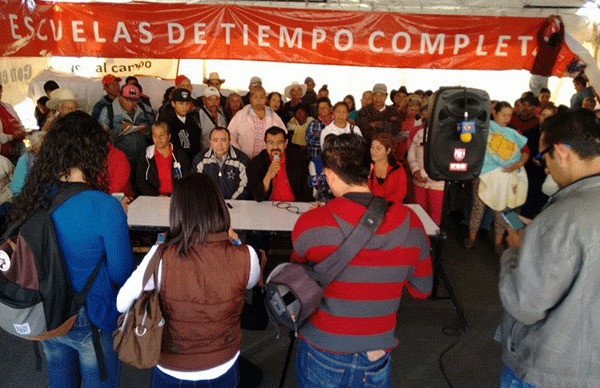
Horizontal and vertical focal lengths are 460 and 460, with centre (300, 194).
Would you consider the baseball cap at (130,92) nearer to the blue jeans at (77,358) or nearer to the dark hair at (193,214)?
the blue jeans at (77,358)

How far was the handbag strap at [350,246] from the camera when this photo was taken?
1528 mm

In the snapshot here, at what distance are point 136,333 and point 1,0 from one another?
411cm

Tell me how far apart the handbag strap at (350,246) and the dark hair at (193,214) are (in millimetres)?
383

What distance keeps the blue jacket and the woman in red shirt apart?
1.12m

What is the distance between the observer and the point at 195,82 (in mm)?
9156

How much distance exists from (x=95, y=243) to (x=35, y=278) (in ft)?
0.79

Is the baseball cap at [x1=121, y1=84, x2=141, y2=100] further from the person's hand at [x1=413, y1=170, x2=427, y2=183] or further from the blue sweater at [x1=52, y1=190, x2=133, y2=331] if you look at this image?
the blue sweater at [x1=52, y1=190, x2=133, y2=331]

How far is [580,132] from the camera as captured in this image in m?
1.50

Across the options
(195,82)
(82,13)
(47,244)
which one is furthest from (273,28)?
(195,82)

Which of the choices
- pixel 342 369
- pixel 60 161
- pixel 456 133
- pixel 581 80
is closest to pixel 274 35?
pixel 456 133

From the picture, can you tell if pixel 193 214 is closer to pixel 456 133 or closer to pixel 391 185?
pixel 456 133

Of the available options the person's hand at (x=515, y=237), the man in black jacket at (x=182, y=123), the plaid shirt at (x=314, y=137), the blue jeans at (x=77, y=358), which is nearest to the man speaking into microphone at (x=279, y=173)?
the plaid shirt at (x=314, y=137)

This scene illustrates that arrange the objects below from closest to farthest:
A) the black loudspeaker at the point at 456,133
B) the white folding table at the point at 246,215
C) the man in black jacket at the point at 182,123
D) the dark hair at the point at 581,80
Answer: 1. the black loudspeaker at the point at 456,133
2. the white folding table at the point at 246,215
3. the man in black jacket at the point at 182,123
4. the dark hair at the point at 581,80

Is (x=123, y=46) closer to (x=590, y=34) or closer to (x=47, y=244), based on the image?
(x=47, y=244)
